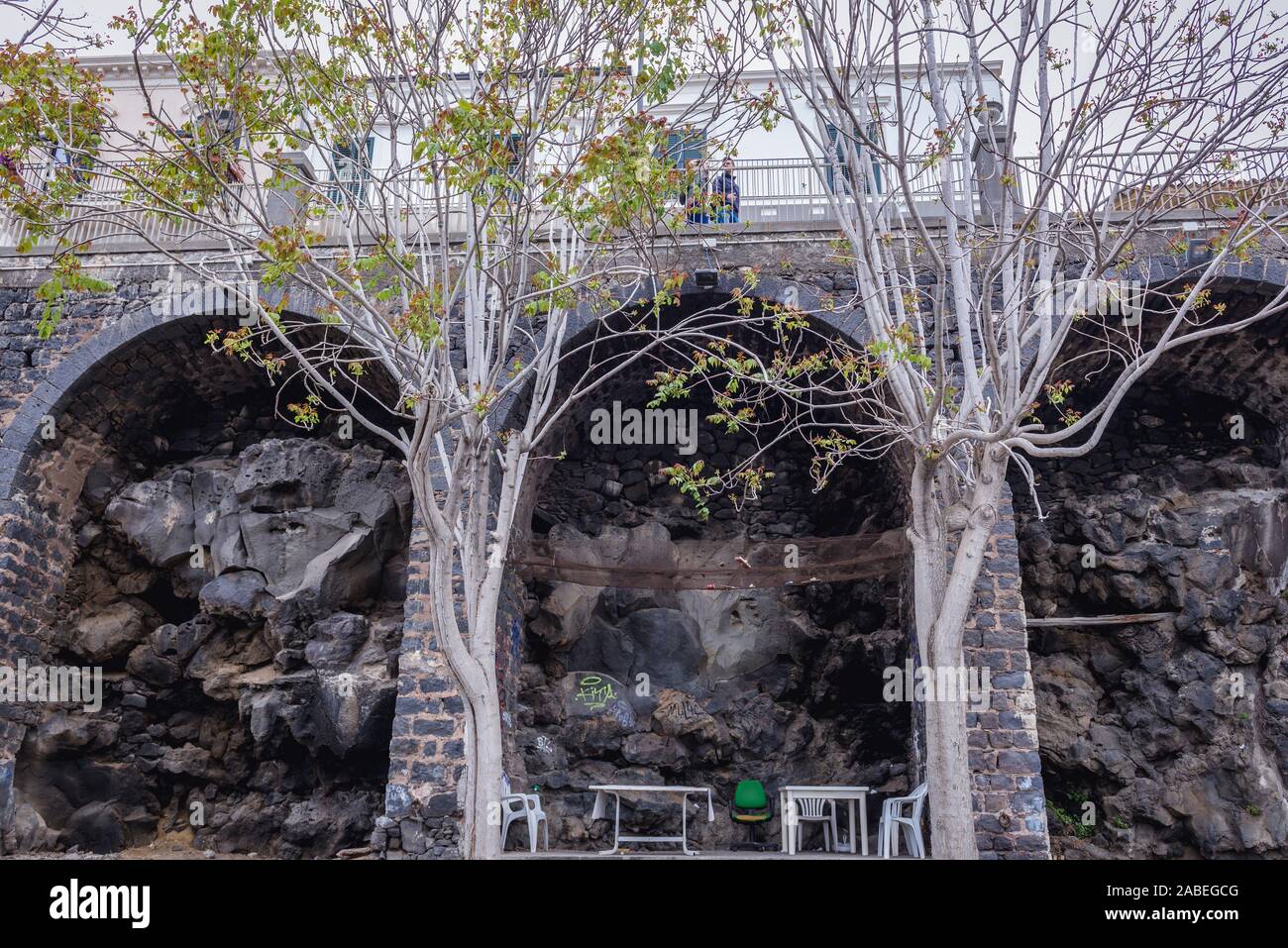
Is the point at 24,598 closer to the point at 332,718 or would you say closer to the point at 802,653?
the point at 332,718

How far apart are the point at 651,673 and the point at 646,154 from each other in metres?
5.73

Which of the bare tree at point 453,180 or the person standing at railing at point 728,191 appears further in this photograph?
the person standing at railing at point 728,191

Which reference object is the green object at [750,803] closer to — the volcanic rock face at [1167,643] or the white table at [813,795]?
the white table at [813,795]

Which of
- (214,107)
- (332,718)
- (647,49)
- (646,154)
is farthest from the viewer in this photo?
(332,718)

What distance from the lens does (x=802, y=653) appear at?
10.1 metres

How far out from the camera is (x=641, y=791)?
30.5 ft

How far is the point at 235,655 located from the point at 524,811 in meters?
3.30

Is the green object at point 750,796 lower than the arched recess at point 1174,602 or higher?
lower

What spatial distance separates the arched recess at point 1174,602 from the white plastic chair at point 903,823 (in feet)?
5.41

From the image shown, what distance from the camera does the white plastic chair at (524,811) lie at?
26.6ft

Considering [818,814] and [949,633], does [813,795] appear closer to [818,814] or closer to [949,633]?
[818,814]

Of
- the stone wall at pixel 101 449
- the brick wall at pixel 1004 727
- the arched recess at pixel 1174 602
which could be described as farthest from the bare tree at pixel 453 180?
the arched recess at pixel 1174 602

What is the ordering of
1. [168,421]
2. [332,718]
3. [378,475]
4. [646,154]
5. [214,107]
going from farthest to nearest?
1. [168,421]
2. [378,475]
3. [332,718]
4. [214,107]
5. [646,154]

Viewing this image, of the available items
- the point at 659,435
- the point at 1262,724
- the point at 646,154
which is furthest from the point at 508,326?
the point at 1262,724
